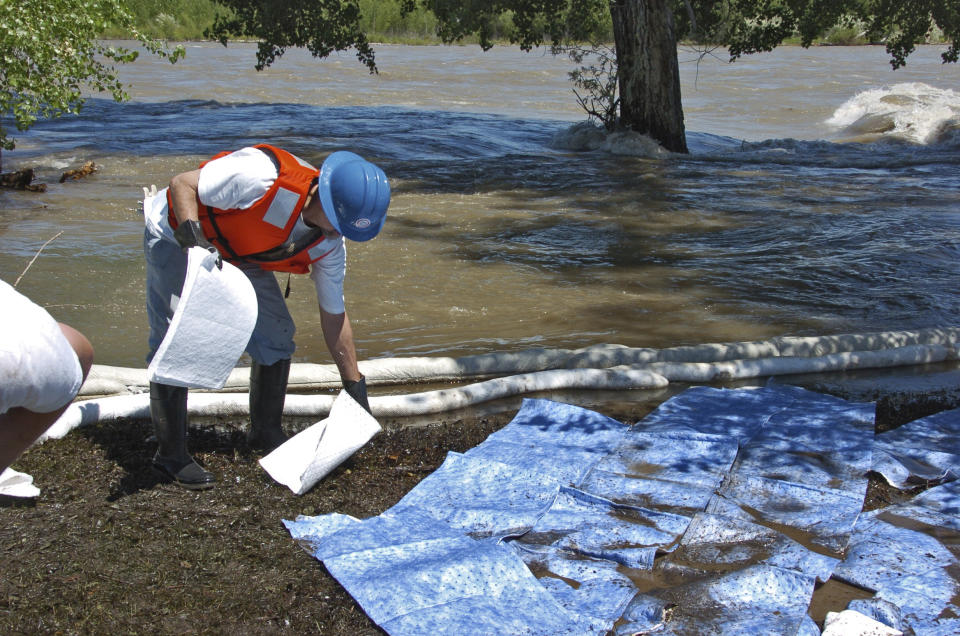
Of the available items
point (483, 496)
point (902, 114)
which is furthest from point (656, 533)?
point (902, 114)

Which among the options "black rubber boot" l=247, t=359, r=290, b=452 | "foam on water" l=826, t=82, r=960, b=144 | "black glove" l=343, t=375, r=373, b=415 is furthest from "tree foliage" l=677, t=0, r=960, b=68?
"black rubber boot" l=247, t=359, r=290, b=452

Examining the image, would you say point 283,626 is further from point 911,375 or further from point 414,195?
point 414,195

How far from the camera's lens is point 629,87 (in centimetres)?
1520

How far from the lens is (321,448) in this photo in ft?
12.4

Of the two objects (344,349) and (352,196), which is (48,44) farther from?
(352,196)

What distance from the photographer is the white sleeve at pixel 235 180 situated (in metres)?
3.47

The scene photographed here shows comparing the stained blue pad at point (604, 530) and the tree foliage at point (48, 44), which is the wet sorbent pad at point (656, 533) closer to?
the stained blue pad at point (604, 530)

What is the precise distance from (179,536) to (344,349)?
39.6 inches

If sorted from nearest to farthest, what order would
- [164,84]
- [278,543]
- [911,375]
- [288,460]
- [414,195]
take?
[278,543], [288,460], [911,375], [414,195], [164,84]

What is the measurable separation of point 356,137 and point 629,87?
4716 millimetres

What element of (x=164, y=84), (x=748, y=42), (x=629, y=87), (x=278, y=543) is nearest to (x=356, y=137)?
(x=629, y=87)

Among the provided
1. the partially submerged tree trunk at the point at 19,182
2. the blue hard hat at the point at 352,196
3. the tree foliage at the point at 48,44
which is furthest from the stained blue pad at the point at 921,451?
the partially submerged tree trunk at the point at 19,182

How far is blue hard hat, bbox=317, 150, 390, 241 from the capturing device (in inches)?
136

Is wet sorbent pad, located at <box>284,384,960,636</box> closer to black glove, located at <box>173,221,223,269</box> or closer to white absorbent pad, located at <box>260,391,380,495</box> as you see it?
white absorbent pad, located at <box>260,391,380,495</box>
